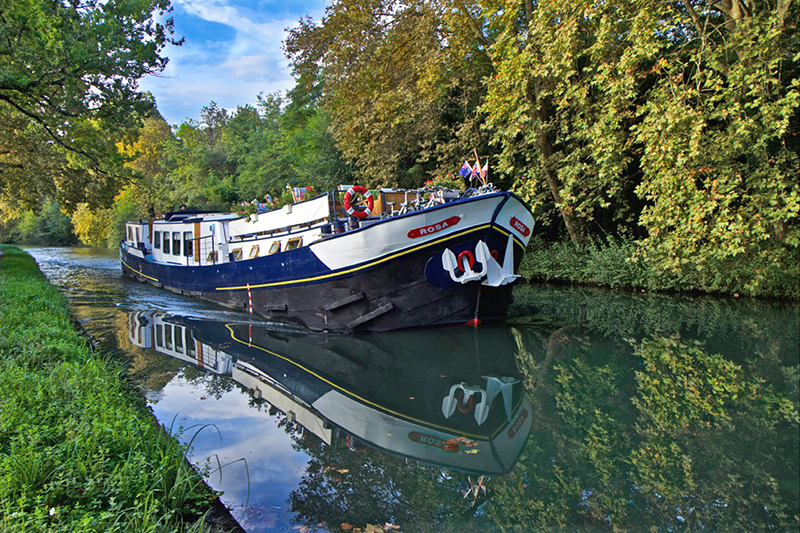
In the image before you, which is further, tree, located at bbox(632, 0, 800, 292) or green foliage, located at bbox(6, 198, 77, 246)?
green foliage, located at bbox(6, 198, 77, 246)

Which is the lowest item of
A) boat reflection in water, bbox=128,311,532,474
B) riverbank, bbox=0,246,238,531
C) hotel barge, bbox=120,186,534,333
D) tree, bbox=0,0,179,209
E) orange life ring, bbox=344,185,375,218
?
boat reflection in water, bbox=128,311,532,474

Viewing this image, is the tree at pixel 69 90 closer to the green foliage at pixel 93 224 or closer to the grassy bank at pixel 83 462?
the grassy bank at pixel 83 462

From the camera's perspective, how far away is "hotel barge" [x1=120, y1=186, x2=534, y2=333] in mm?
9383

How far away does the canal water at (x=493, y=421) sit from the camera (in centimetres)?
390

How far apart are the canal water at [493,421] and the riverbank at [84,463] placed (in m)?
0.71

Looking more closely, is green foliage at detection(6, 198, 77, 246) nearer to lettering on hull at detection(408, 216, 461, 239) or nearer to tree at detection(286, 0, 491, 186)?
tree at detection(286, 0, 491, 186)

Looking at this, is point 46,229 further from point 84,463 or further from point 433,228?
point 84,463

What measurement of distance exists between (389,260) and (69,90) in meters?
11.5

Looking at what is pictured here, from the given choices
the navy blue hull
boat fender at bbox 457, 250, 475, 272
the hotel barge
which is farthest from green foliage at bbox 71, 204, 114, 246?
boat fender at bbox 457, 250, 475, 272

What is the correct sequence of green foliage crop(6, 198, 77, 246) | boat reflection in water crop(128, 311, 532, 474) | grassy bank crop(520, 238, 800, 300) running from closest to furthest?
boat reflection in water crop(128, 311, 532, 474)
grassy bank crop(520, 238, 800, 300)
green foliage crop(6, 198, 77, 246)

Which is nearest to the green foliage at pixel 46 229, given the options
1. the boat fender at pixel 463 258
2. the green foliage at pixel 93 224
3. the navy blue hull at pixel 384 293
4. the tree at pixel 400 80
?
the green foliage at pixel 93 224

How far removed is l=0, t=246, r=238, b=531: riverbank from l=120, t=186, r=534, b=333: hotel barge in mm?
5225

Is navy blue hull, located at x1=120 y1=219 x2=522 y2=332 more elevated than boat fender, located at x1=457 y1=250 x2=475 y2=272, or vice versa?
boat fender, located at x1=457 y1=250 x2=475 y2=272

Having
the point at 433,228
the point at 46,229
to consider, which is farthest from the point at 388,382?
the point at 46,229
